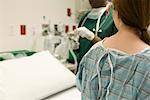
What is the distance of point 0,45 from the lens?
2.45 meters

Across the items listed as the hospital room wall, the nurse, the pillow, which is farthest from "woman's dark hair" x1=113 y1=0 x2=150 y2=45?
the hospital room wall

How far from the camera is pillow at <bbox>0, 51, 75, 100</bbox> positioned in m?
1.87

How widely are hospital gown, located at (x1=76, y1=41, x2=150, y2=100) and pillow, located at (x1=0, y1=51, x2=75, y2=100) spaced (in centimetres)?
82

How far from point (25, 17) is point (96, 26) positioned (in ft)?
2.61

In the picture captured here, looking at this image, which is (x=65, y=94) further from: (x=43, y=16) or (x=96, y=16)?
(x=43, y=16)

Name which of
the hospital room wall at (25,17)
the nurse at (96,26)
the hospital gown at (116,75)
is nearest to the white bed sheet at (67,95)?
the nurse at (96,26)

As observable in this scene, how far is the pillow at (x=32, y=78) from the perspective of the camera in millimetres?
→ 1872

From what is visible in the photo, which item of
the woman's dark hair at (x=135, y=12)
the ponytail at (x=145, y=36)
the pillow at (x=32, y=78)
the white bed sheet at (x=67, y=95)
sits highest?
the woman's dark hair at (x=135, y=12)

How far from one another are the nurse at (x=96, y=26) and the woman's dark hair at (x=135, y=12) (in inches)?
37.0

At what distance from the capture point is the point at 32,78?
1983 millimetres

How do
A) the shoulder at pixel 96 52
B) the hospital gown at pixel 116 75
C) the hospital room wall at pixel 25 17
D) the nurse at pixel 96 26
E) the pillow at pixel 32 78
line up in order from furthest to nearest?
the hospital room wall at pixel 25 17, the nurse at pixel 96 26, the pillow at pixel 32 78, the shoulder at pixel 96 52, the hospital gown at pixel 116 75

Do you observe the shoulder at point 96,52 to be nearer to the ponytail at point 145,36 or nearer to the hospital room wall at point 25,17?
the ponytail at point 145,36

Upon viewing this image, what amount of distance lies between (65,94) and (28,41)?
31.5 inches

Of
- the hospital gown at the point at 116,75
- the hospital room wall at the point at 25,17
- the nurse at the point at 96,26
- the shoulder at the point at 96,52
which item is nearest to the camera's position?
the hospital gown at the point at 116,75
